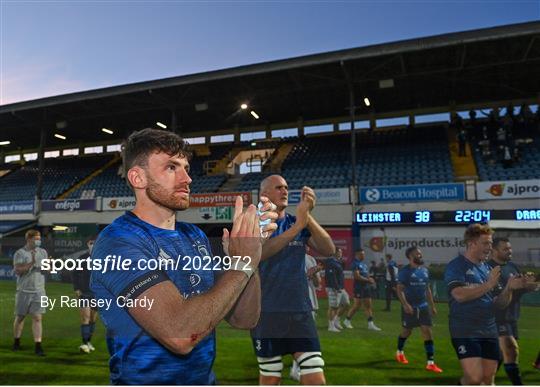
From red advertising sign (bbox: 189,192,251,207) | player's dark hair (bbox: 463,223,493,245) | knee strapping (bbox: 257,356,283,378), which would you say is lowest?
knee strapping (bbox: 257,356,283,378)

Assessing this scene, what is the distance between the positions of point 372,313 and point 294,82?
11.3m

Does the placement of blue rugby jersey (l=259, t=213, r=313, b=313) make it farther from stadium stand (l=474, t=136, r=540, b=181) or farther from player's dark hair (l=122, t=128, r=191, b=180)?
stadium stand (l=474, t=136, r=540, b=181)

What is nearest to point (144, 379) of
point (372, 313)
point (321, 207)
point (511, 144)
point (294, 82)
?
point (372, 313)

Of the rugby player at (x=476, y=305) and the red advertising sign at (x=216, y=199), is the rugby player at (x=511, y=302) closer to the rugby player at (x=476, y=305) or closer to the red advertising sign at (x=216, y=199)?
the rugby player at (x=476, y=305)

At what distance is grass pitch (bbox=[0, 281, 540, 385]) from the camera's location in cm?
473

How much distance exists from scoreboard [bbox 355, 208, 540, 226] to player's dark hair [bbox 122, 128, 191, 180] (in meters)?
9.82

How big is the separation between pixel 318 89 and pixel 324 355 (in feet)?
40.4

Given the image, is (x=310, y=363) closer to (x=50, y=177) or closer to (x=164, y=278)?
(x=164, y=278)

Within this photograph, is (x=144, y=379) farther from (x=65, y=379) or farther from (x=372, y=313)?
(x=372, y=313)

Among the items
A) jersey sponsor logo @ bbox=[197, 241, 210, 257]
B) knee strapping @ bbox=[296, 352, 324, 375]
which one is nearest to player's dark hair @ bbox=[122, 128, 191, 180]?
jersey sponsor logo @ bbox=[197, 241, 210, 257]

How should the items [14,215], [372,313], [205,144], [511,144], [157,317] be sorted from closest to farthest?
[157,317]
[372,313]
[511,144]
[14,215]
[205,144]

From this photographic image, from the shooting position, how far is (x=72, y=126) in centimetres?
2030

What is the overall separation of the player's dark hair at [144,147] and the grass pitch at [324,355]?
8.93 feet

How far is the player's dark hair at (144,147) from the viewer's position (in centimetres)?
155
